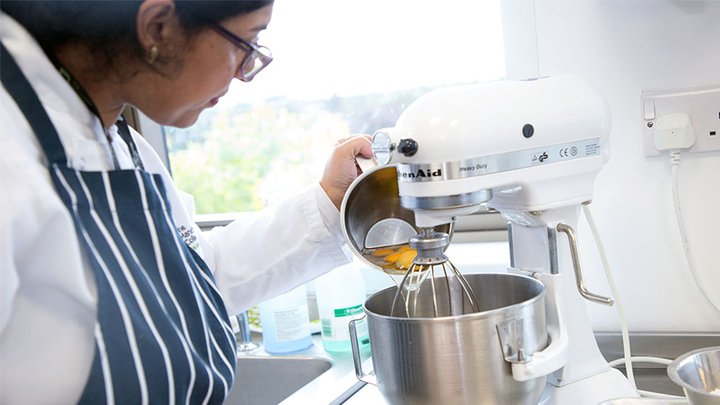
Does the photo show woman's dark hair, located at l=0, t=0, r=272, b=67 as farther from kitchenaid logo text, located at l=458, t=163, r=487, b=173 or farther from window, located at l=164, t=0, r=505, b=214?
window, located at l=164, t=0, r=505, b=214

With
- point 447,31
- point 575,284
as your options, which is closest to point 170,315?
Answer: point 575,284

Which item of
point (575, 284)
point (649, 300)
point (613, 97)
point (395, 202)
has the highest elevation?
point (613, 97)

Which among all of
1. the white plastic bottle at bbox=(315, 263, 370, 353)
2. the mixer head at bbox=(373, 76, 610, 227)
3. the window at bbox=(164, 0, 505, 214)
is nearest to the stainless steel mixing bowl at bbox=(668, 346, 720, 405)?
the mixer head at bbox=(373, 76, 610, 227)

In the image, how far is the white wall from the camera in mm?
1022

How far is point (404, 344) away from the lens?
721 millimetres

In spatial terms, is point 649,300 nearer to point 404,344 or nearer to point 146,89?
point 404,344

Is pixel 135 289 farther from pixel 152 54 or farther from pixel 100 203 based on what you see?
pixel 152 54

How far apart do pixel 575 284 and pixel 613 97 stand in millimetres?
371

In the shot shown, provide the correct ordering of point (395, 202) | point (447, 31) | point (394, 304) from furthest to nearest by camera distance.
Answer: point (447, 31) < point (395, 202) < point (394, 304)

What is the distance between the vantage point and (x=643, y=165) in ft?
3.51

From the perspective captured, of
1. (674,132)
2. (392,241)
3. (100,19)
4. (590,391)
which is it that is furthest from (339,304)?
(100,19)

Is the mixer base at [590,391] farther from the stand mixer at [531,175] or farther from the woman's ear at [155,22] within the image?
the woman's ear at [155,22]

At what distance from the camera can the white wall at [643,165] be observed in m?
1.02

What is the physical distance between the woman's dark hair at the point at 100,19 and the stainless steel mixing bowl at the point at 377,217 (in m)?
0.34
